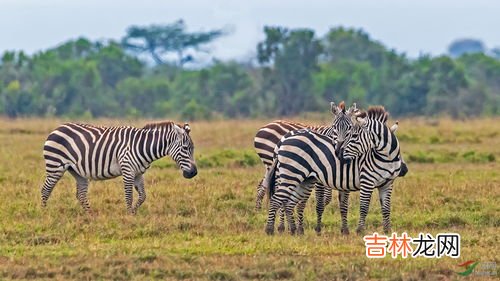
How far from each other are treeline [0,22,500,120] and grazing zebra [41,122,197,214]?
25.5m

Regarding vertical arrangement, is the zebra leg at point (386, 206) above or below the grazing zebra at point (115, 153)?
below

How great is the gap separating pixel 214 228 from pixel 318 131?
212 cm

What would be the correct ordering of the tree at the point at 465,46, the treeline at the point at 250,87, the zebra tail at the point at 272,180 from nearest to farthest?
the zebra tail at the point at 272,180 → the treeline at the point at 250,87 → the tree at the point at 465,46

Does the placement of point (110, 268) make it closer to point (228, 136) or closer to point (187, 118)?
point (228, 136)

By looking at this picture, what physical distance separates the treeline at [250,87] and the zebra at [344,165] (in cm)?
2775

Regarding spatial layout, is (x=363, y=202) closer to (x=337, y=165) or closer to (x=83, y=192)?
(x=337, y=165)

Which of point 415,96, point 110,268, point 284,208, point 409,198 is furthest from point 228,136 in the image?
point 415,96

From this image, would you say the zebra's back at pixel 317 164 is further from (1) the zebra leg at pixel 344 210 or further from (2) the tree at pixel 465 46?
(2) the tree at pixel 465 46

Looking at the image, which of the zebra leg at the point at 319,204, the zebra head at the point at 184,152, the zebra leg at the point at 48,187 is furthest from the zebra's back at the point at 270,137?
the zebra leg at the point at 48,187

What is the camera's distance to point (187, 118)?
3959cm

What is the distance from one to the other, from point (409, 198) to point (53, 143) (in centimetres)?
521

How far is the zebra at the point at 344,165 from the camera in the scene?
39.5 feet

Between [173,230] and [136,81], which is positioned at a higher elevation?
[136,81]

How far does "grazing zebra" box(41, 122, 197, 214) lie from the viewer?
45.8 feet
